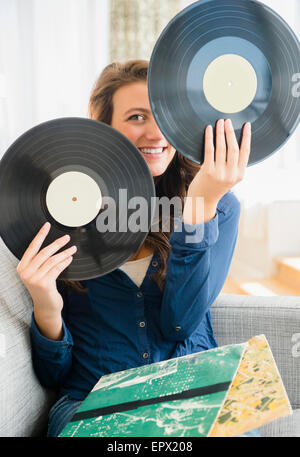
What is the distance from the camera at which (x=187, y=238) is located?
83 cm

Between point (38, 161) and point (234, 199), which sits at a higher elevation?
point (38, 161)

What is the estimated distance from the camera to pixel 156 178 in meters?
1.12

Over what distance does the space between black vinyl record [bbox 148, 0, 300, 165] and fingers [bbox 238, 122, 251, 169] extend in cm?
1

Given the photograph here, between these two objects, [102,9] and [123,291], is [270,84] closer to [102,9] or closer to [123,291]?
[123,291]

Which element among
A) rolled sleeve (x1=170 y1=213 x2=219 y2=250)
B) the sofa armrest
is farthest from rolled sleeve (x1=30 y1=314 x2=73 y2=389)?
the sofa armrest

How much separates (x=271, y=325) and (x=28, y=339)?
584mm

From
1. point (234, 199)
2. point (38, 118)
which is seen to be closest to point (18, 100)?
point (38, 118)

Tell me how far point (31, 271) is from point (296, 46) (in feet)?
1.92

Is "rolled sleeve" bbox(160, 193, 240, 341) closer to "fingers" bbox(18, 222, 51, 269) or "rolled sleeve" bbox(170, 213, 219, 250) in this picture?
"rolled sleeve" bbox(170, 213, 219, 250)

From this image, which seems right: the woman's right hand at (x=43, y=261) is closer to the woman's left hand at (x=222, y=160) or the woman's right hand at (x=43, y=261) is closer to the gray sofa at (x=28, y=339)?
the gray sofa at (x=28, y=339)

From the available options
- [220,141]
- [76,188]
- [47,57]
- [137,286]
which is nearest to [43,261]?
[76,188]

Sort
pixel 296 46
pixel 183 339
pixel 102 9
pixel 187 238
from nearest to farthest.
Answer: pixel 296 46 < pixel 187 238 < pixel 183 339 < pixel 102 9

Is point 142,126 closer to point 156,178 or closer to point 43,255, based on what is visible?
point 156,178

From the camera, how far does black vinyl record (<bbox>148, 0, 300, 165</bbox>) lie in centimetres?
72
